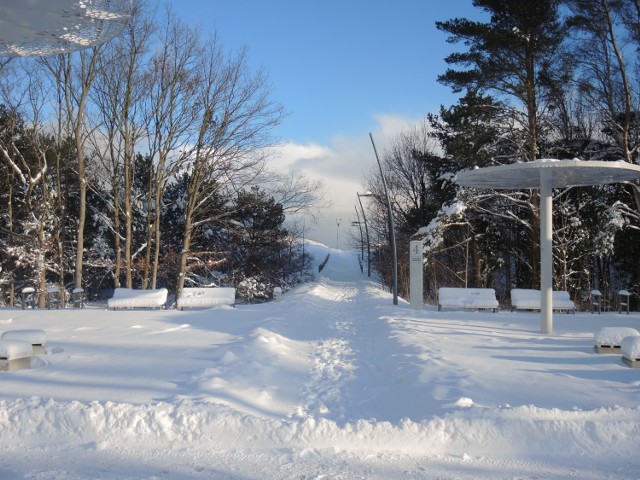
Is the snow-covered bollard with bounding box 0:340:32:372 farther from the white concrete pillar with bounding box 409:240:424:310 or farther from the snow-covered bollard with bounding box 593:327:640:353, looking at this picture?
the white concrete pillar with bounding box 409:240:424:310

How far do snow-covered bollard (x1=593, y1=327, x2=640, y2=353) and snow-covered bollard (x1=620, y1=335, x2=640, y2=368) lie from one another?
0.79 m

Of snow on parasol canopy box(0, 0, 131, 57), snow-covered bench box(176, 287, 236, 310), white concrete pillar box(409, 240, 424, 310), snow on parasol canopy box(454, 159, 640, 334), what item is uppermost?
snow on parasol canopy box(0, 0, 131, 57)

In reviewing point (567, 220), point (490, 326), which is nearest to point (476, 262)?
point (567, 220)

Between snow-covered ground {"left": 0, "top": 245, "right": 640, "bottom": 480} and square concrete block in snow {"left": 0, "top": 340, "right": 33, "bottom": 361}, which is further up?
square concrete block in snow {"left": 0, "top": 340, "right": 33, "bottom": 361}

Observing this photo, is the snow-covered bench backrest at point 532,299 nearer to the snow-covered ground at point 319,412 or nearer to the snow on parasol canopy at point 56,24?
the snow-covered ground at point 319,412

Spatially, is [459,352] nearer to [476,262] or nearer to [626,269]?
[476,262]

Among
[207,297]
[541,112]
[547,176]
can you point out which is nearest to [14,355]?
[547,176]

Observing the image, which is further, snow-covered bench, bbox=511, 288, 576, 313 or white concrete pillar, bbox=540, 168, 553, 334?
snow-covered bench, bbox=511, 288, 576, 313

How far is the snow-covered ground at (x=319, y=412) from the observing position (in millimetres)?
4875

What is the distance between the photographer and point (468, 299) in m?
17.0

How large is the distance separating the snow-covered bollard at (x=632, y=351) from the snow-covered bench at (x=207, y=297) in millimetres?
12718

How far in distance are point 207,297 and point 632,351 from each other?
538 inches

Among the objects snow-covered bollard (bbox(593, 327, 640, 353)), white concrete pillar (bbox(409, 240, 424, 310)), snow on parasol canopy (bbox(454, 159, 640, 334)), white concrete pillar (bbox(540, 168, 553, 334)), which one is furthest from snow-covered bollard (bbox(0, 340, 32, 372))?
white concrete pillar (bbox(409, 240, 424, 310))

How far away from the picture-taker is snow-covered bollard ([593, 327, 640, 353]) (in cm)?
890
